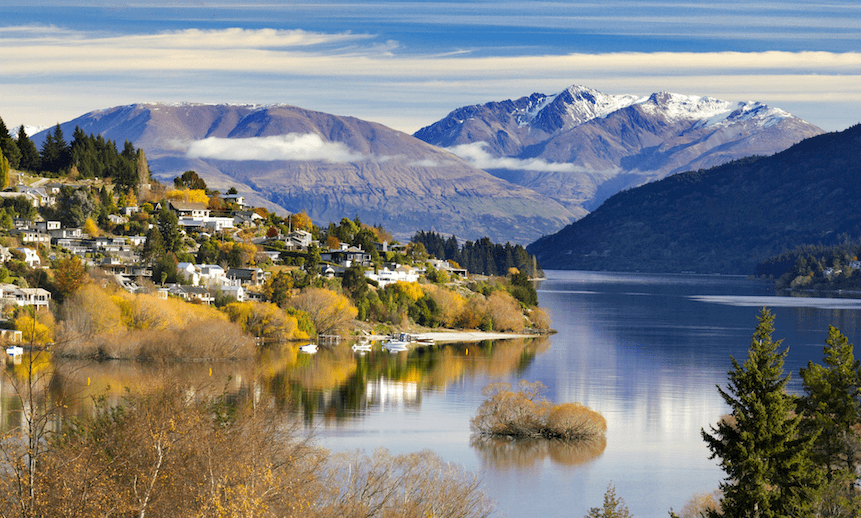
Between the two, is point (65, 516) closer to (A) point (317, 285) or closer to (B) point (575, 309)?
(A) point (317, 285)

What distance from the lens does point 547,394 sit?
75.9 meters

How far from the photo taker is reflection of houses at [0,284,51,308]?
93.5 m

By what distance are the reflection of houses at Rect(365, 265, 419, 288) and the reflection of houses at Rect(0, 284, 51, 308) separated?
1628 inches

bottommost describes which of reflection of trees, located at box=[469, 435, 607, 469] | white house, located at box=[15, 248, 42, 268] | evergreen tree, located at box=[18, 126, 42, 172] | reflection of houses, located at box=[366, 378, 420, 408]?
reflection of trees, located at box=[469, 435, 607, 469]

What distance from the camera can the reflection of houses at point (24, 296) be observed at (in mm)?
93500

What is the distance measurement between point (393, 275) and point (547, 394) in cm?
5677

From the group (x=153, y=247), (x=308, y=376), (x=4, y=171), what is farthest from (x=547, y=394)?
(x=4, y=171)

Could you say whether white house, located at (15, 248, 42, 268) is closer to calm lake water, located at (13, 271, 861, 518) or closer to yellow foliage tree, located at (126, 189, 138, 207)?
calm lake water, located at (13, 271, 861, 518)

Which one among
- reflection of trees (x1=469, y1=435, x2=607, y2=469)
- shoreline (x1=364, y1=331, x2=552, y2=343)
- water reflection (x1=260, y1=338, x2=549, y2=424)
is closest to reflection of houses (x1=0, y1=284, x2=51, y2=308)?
water reflection (x1=260, y1=338, x2=549, y2=424)

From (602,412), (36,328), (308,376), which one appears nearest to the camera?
(602,412)

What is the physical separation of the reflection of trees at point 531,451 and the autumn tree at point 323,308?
169 feet

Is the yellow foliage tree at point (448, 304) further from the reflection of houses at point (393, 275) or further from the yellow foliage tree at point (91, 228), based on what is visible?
the yellow foliage tree at point (91, 228)

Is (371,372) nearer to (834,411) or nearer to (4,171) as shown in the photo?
(834,411)

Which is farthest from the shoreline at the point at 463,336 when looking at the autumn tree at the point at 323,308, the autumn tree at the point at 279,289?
the autumn tree at the point at 279,289
